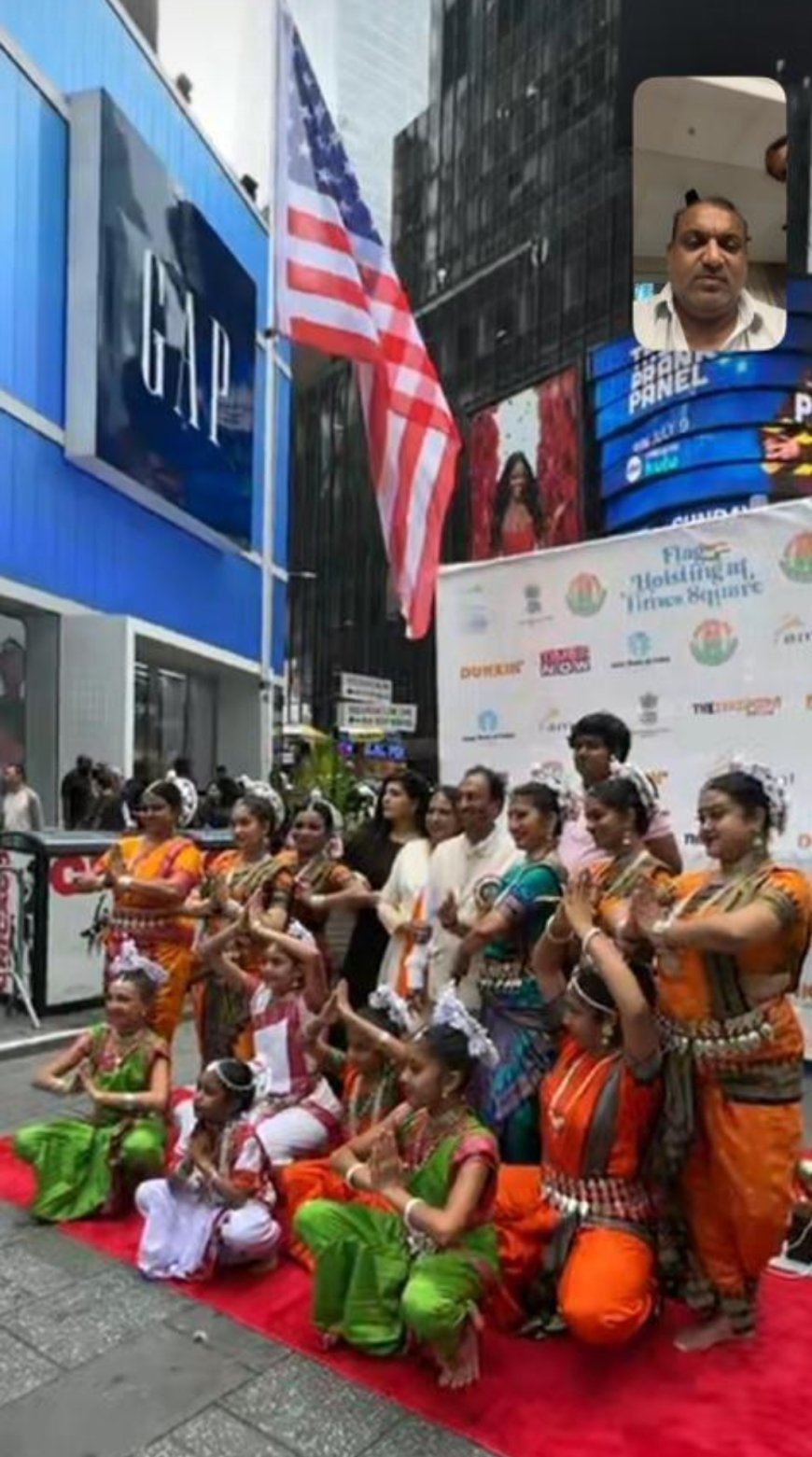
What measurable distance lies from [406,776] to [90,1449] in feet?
8.17

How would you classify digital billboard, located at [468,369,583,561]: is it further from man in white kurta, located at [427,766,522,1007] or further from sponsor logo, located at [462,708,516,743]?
man in white kurta, located at [427,766,522,1007]

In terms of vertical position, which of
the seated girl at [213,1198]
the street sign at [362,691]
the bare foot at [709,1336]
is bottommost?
the bare foot at [709,1336]

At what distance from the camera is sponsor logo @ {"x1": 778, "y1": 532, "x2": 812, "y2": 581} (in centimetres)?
507

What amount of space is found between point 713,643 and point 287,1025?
254 cm

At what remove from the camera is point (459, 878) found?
12.7 feet

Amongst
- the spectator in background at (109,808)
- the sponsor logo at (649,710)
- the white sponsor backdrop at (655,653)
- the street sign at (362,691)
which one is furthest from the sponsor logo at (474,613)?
the street sign at (362,691)

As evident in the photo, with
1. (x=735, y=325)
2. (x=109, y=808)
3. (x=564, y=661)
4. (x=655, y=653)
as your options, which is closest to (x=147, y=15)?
(x=109, y=808)

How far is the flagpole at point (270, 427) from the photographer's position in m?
7.28

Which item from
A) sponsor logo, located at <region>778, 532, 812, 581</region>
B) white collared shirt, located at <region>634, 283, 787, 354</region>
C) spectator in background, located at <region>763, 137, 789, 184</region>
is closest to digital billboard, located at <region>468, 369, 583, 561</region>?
white collared shirt, located at <region>634, 283, 787, 354</region>

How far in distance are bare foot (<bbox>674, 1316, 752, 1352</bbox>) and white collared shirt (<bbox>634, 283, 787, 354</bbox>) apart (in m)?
5.33

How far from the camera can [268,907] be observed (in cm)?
436

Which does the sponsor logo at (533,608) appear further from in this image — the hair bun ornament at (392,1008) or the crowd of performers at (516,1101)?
the hair bun ornament at (392,1008)

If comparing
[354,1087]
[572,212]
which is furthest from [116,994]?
[572,212]

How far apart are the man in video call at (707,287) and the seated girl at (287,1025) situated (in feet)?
13.5
